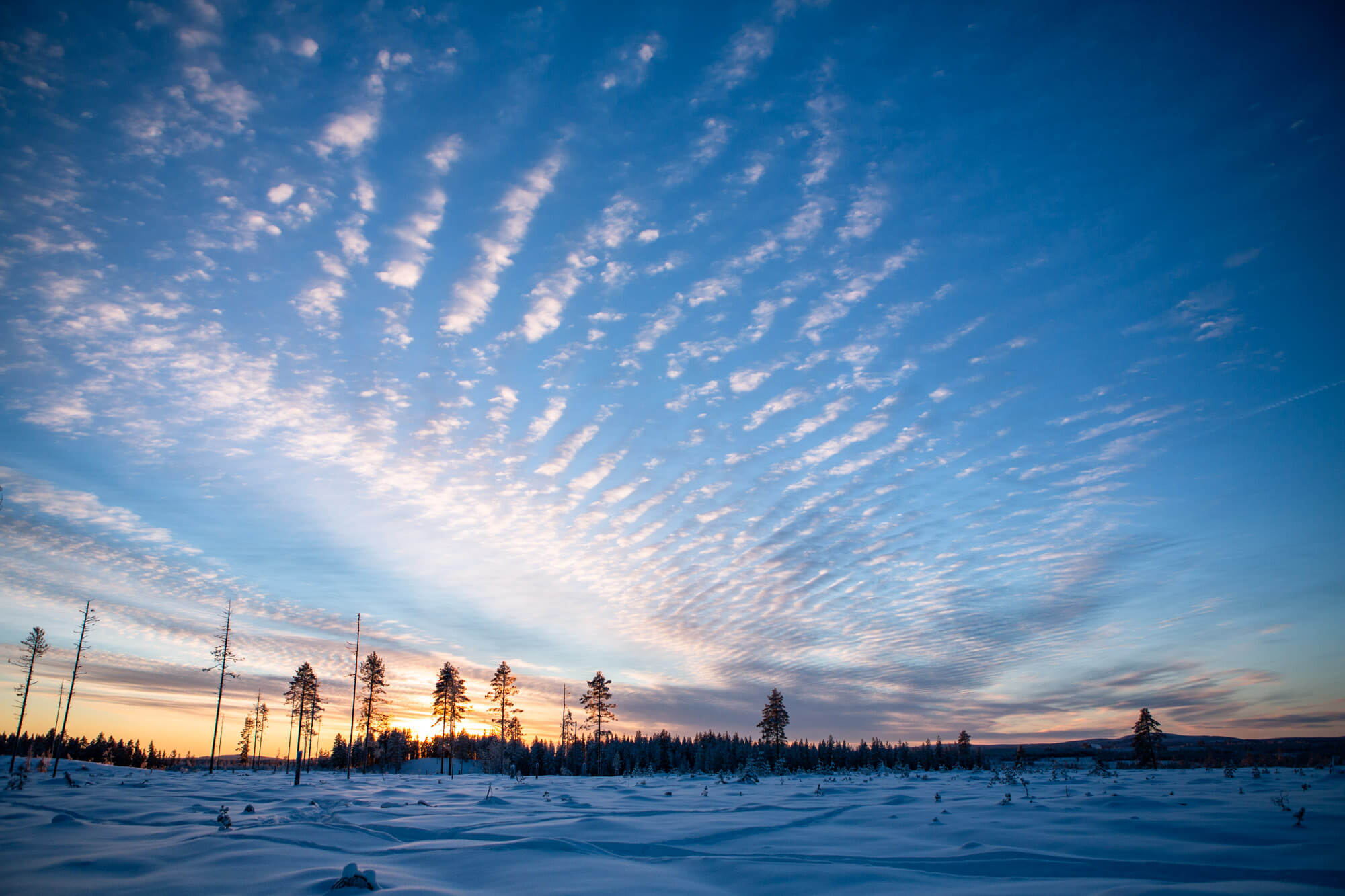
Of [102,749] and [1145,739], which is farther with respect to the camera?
[102,749]

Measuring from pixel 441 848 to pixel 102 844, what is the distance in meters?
4.36

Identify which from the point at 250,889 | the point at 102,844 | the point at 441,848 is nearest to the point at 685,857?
the point at 441,848

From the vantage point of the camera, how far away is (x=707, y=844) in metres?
8.41

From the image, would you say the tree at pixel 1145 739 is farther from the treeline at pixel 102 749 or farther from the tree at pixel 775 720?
the treeline at pixel 102 749

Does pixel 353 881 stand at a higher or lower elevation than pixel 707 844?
higher

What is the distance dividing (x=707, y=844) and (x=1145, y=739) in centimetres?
4221

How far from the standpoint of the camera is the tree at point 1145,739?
35.2 metres

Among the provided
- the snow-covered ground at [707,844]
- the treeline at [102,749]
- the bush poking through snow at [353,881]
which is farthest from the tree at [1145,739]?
the treeline at [102,749]

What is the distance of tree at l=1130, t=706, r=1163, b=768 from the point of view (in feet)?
115

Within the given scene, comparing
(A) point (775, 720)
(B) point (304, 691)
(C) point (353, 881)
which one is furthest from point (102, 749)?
(C) point (353, 881)

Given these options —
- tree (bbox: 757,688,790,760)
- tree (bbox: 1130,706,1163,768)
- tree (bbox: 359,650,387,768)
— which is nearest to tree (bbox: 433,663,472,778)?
tree (bbox: 359,650,387,768)

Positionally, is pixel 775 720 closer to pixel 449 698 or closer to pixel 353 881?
pixel 449 698

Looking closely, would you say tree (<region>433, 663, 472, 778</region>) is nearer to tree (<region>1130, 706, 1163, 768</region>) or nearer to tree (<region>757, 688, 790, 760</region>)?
tree (<region>757, 688, 790, 760</region>)

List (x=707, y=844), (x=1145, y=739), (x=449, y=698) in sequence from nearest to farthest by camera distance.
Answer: (x=707, y=844), (x=1145, y=739), (x=449, y=698)
